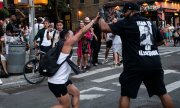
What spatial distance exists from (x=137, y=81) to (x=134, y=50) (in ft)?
1.46

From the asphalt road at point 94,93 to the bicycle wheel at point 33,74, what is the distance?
0.28m

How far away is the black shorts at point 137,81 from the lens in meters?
5.39

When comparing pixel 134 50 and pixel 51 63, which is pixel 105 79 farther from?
pixel 134 50

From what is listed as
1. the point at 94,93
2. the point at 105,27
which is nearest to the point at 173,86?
the point at 94,93

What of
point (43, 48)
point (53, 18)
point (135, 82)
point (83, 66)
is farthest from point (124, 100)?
point (53, 18)

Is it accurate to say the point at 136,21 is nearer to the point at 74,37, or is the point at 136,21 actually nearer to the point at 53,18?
the point at 74,37

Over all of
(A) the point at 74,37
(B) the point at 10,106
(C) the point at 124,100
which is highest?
(A) the point at 74,37

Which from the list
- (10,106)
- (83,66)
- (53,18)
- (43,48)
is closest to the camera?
(10,106)

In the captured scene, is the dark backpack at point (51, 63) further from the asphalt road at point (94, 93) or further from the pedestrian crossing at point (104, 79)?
the pedestrian crossing at point (104, 79)

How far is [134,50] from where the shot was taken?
17.6ft

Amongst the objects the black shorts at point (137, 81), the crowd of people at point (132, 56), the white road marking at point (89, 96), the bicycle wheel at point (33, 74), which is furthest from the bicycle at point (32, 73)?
the black shorts at point (137, 81)

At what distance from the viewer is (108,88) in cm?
966

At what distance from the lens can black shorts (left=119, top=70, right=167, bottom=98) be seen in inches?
212

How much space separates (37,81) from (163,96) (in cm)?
597
